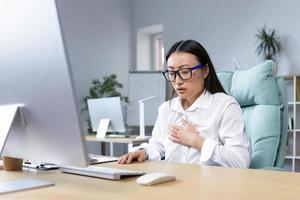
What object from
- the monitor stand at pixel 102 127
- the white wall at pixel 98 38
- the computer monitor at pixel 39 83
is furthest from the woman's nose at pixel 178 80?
the white wall at pixel 98 38

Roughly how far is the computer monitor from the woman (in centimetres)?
52

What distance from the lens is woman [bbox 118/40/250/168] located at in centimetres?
139

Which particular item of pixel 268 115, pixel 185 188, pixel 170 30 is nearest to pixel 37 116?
pixel 185 188

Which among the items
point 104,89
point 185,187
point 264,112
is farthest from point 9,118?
point 104,89

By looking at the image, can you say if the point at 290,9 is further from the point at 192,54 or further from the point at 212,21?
the point at 192,54

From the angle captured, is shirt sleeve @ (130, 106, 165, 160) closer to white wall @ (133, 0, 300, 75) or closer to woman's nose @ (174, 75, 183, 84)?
woman's nose @ (174, 75, 183, 84)

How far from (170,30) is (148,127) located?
1470mm

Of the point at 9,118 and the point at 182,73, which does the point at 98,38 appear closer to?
the point at 182,73

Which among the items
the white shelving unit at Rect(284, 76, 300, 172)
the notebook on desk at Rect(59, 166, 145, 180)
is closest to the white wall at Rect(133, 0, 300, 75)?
the white shelving unit at Rect(284, 76, 300, 172)

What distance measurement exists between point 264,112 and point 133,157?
670 mm

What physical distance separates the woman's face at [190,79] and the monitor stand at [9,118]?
2.54 feet

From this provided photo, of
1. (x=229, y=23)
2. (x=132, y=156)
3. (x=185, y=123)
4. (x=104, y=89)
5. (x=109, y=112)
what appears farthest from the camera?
(x=104, y=89)

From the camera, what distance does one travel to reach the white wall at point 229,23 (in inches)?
173

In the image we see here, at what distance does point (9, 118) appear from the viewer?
866 millimetres
